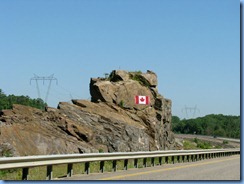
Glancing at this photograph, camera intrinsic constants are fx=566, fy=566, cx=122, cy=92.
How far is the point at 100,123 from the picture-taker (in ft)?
116

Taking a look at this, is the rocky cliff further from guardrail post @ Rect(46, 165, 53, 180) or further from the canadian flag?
guardrail post @ Rect(46, 165, 53, 180)

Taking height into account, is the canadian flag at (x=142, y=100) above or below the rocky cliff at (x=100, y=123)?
above

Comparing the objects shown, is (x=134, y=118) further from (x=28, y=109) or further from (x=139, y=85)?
(x=28, y=109)

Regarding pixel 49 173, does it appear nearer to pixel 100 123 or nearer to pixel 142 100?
pixel 100 123

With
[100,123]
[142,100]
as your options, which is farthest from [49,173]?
[142,100]

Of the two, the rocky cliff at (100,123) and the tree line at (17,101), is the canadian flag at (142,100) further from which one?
the tree line at (17,101)

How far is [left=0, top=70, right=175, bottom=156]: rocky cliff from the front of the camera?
87.6 ft

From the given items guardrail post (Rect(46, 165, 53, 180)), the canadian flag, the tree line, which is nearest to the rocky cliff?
the canadian flag

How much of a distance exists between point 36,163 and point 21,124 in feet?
40.3

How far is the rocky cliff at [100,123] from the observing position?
26688 millimetres

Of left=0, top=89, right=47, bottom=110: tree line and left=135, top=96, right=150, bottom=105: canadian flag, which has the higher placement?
left=0, top=89, right=47, bottom=110: tree line

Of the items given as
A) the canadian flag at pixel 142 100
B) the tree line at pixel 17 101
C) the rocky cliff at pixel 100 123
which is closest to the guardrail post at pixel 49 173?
the rocky cliff at pixel 100 123

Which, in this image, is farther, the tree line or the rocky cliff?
the tree line

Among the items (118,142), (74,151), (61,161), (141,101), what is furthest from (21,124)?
(141,101)
